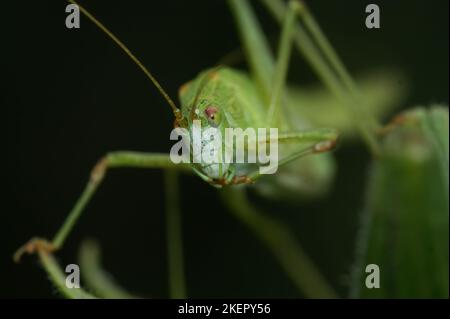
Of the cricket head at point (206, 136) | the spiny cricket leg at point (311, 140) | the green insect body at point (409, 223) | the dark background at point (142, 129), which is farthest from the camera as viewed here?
the dark background at point (142, 129)

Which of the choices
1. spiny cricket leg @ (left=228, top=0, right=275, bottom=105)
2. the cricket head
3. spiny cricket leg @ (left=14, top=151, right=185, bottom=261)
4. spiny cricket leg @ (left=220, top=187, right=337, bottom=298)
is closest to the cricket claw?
spiny cricket leg @ (left=14, top=151, right=185, bottom=261)

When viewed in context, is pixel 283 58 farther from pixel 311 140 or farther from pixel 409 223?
pixel 409 223

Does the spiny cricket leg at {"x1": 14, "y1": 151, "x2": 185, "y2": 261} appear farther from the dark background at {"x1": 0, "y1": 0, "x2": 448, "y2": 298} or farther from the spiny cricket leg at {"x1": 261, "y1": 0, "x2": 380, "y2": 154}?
the spiny cricket leg at {"x1": 261, "y1": 0, "x2": 380, "y2": 154}

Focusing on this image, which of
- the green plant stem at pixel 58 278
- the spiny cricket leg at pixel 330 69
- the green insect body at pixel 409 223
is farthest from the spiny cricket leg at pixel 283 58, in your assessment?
the green plant stem at pixel 58 278

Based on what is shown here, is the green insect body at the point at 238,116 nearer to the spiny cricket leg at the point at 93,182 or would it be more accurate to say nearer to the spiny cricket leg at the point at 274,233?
the spiny cricket leg at the point at 274,233

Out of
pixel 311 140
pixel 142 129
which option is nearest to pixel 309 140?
pixel 311 140

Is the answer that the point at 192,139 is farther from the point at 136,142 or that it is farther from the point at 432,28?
the point at 432,28
